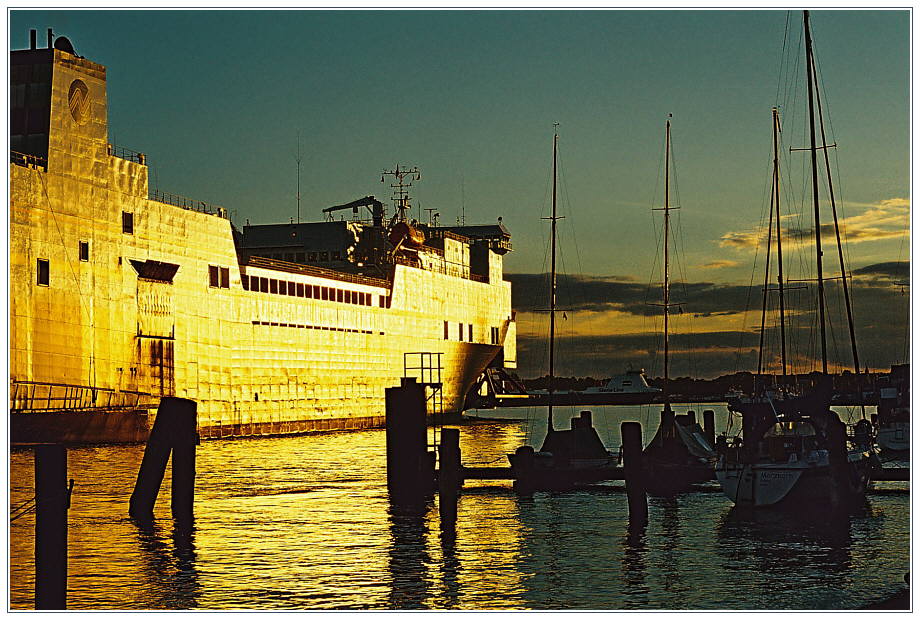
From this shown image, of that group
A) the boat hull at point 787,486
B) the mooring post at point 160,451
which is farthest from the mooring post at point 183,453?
the boat hull at point 787,486

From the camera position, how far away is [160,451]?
98.3 ft

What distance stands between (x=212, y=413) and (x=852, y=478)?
39258 millimetres

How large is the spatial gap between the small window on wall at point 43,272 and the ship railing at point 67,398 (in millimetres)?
4378

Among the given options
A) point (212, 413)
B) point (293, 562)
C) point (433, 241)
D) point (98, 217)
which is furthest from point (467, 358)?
point (293, 562)

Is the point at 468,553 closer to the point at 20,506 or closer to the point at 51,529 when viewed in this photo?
the point at 51,529

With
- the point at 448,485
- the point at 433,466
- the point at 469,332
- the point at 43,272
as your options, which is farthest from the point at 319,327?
the point at 448,485

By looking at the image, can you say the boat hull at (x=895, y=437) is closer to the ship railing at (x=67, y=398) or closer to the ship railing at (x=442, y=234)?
the ship railing at (x=67, y=398)

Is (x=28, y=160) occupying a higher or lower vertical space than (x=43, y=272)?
higher

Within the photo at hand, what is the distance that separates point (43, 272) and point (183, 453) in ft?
84.9

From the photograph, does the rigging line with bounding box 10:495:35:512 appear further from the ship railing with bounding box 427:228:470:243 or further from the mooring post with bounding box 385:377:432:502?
the ship railing with bounding box 427:228:470:243

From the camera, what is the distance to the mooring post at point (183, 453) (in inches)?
1143

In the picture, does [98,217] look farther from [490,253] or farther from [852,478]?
[490,253]

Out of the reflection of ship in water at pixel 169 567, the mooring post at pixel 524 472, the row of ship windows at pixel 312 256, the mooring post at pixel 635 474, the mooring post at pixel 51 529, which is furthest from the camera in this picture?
the row of ship windows at pixel 312 256

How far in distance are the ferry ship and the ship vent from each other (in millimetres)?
85
